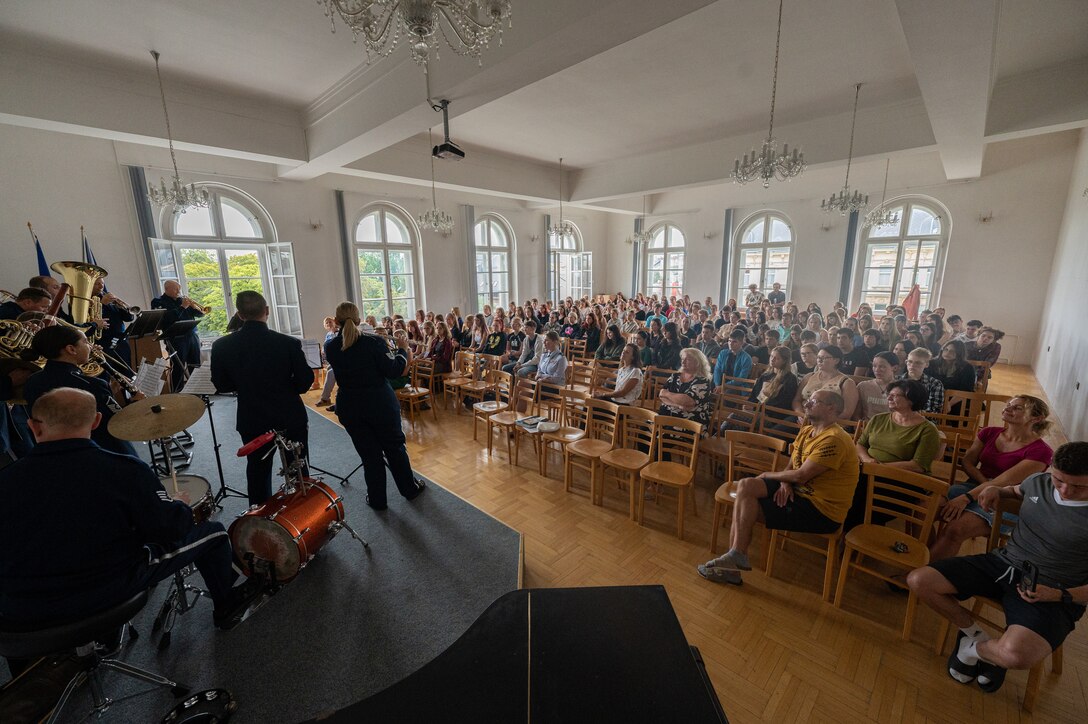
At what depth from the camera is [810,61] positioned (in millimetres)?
4559

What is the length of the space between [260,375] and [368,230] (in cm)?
741

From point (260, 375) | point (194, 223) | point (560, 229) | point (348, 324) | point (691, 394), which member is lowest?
point (691, 394)

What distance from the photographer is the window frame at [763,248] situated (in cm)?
1126

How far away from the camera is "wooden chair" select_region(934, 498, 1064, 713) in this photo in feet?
6.05

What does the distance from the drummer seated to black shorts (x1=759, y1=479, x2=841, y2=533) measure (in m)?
2.93

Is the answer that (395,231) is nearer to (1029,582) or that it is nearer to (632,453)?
(632,453)

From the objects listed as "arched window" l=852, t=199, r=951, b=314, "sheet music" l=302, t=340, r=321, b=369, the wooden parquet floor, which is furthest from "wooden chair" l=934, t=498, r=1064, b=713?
"arched window" l=852, t=199, r=951, b=314

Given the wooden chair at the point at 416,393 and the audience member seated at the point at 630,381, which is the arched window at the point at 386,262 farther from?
the audience member seated at the point at 630,381

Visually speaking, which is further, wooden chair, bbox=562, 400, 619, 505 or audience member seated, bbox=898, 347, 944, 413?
audience member seated, bbox=898, 347, 944, 413

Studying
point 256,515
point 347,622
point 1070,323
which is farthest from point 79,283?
point 1070,323

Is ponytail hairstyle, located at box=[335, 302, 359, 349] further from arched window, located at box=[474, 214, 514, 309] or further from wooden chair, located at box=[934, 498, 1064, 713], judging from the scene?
arched window, located at box=[474, 214, 514, 309]

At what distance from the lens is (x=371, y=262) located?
9.29m

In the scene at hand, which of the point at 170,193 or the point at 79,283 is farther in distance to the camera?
the point at 170,193

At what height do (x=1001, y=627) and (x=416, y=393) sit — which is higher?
(x=416, y=393)
